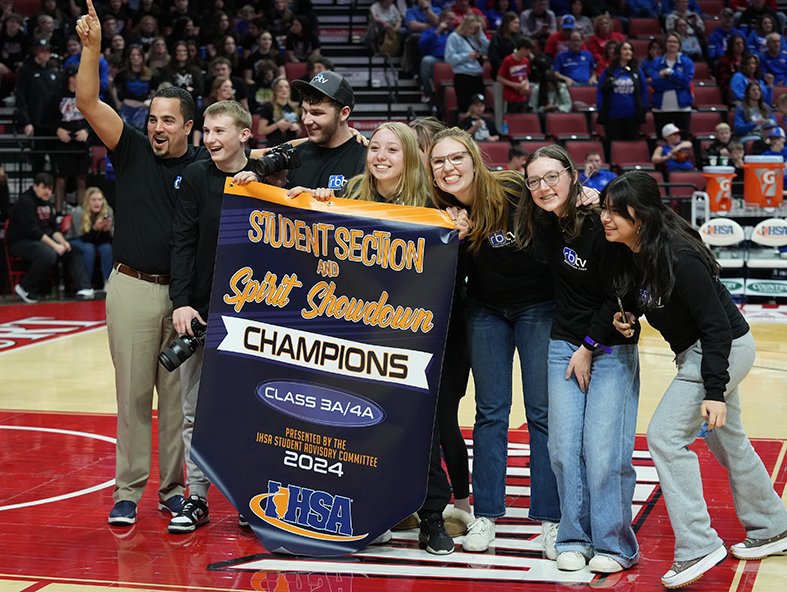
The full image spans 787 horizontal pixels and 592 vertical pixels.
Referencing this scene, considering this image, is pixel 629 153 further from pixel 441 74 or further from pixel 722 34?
pixel 722 34

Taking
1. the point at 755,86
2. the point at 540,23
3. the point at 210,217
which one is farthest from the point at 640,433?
the point at 540,23

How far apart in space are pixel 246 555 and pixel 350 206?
1.56m

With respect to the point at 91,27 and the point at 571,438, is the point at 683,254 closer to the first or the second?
the point at 571,438

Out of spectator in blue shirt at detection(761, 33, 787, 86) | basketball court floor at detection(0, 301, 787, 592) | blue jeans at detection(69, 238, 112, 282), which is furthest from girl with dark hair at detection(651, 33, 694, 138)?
basketball court floor at detection(0, 301, 787, 592)

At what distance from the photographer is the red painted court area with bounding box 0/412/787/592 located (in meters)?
4.80

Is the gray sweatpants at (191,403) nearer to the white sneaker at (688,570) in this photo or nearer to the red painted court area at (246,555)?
the red painted court area at (246,555)

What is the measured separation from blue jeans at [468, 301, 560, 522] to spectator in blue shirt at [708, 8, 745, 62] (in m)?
15.0

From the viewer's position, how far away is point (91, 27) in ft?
17.8

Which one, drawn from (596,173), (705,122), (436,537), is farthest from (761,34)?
(436,537)

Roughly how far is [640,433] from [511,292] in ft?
9.32

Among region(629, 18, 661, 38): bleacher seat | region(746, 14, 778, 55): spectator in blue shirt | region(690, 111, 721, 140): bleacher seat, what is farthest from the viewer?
region(629, 18, 661, 38): bleacher seat

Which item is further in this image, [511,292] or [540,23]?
[540,23]

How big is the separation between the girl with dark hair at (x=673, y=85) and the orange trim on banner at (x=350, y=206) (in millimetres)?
12459

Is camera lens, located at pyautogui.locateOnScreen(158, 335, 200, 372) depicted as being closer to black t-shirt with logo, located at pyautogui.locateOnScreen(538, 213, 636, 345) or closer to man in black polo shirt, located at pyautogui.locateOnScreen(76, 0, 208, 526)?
man in black polo shirt, located at pyautogui.locateOnScreen(76, 0, 208, 526)
